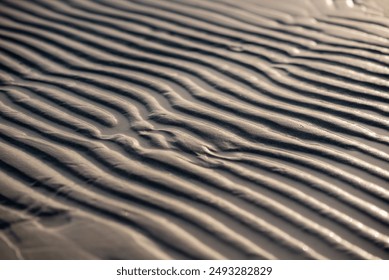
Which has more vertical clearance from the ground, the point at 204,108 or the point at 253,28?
the point at 253,28

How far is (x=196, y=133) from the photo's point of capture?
283 cm

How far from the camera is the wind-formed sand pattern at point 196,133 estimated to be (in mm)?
2227

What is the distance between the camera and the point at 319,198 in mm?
2393

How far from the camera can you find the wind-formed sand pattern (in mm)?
2227

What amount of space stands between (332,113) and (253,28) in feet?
4.24

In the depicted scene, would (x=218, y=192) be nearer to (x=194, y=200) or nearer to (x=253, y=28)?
(x=194, y=200)

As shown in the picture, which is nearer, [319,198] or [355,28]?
[319,198]
